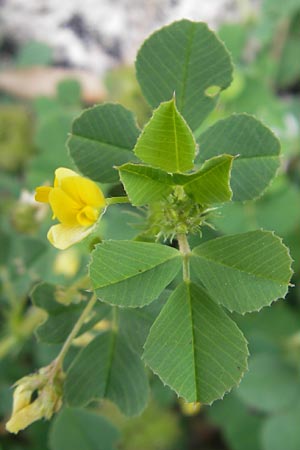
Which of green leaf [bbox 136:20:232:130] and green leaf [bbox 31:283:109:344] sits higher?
green leaf [bbox 136:20:232:130]

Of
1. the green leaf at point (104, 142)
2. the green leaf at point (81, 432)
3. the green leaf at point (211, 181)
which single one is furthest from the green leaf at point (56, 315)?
the green leaf at point (81, 432)

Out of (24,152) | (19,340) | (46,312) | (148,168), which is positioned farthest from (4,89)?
(148,168)

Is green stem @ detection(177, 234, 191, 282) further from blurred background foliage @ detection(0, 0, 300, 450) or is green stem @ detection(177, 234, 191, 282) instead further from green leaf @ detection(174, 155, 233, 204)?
blurred background foliage @ detection(0, 0, 300, 450)

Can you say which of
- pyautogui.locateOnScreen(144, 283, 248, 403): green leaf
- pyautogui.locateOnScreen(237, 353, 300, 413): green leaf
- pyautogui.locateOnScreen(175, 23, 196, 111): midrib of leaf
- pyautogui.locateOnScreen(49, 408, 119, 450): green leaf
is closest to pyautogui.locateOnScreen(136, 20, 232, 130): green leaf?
pyautogui.locateOnScreen(175, 23, 196, 111): midrib of leaf

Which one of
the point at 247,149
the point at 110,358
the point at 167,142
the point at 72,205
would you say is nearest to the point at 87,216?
the point at 72,205

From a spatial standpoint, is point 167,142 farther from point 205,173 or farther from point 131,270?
point 131,270

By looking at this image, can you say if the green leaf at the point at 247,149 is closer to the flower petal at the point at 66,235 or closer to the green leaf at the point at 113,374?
the flower petal at the point at 66,235
